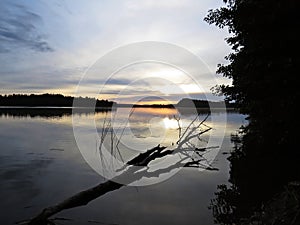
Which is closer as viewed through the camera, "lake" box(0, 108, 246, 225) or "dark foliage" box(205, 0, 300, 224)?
"lake" box(0, 108, 246, 225)

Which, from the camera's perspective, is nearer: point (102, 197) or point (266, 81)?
point (102, 197)

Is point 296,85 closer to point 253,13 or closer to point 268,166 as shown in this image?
point 253,13

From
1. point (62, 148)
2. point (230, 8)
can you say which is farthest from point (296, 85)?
point (62, 148)

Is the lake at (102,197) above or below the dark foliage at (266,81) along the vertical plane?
below

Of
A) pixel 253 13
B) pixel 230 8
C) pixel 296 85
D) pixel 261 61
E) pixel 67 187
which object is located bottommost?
pixel 67 187

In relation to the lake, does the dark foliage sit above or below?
above

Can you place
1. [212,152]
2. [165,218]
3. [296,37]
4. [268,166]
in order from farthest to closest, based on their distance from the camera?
[212,152] < [268,166] < [296,37] < [165,218]

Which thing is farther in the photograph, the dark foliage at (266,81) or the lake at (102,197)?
the dark foliage at (266,81)

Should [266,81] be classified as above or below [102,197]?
above

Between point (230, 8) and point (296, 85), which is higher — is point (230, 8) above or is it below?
above

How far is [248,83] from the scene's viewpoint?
35.5 ft

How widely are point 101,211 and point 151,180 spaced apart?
3.65 metres

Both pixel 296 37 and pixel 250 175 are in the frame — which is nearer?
pixel 296 37

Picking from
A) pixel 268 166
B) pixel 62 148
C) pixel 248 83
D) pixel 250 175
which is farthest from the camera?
pixel 62 148
